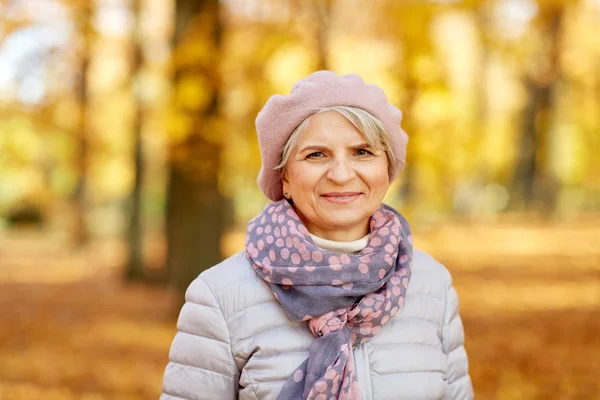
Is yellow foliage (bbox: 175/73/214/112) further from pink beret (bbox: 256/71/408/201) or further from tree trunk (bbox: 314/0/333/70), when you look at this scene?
pink beret (bbox: 256/71/408/201)

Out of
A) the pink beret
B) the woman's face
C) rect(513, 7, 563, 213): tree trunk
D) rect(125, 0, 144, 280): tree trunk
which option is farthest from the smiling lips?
rect(513, 7, 563, 213): tree trunk

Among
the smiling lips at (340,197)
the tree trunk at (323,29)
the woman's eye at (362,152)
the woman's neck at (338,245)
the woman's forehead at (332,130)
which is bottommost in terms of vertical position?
the woman's neck at (338,245)

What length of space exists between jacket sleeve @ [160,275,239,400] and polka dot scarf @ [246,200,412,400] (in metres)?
0.19

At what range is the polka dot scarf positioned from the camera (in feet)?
7.56

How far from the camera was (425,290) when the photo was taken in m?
2.61

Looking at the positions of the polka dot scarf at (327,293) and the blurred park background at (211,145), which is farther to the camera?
the blurred park background at (211,145)

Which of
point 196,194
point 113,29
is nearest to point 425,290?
point 196,194

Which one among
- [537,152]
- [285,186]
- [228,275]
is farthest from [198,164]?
[537,152]

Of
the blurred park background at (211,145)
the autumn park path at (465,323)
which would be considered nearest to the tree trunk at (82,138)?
the blurred park background at (211,145)

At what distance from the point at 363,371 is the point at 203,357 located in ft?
1.74

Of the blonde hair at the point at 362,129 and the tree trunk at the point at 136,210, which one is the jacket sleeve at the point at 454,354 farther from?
the tree trunk at the point at 136,210

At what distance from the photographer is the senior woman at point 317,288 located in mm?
2334

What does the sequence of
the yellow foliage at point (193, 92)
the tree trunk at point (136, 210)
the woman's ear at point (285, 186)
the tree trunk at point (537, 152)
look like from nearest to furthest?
the woman's ear at point (285, 186)
the yellow foliage at point (193, 92)
the tree trunk at point (136, 210)
the tree trunk at point (537, 152)

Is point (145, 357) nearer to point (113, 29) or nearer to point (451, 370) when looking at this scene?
point (451, 370)
